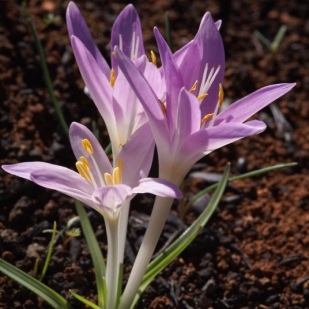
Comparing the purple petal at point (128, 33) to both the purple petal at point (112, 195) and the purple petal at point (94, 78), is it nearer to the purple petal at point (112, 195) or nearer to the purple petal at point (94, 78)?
the purple petal at point (94, 78)

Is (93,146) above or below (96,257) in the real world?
above

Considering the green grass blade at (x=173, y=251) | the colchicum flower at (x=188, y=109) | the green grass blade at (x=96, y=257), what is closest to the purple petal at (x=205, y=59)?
the colchicum flower at (x=188, y=109)

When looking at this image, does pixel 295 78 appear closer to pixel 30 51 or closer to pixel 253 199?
pixel 253 199

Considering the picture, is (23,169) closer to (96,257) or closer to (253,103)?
(96,257)

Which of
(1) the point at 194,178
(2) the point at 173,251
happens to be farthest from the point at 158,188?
(1) the point at 194,178

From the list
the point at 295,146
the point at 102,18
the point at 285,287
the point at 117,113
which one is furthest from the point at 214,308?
the point at 102,18

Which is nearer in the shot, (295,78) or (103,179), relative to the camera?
(103,179)
